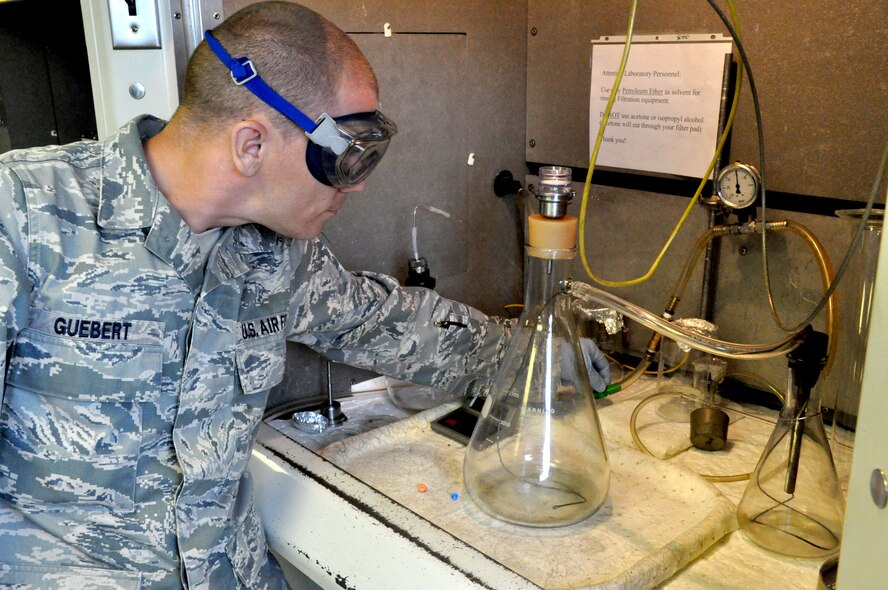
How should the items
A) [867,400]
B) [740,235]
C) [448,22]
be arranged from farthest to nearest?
[448,22]
[740,235]
[867,400]

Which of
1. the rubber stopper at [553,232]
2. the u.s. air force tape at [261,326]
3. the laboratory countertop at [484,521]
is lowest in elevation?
the laboratory countertop at [484,521]

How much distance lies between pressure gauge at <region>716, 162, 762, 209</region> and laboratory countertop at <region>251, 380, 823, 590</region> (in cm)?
38

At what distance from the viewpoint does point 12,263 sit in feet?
3.08

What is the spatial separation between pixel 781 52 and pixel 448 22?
1.94 ft

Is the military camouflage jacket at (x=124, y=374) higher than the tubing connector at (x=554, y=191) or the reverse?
the reverse

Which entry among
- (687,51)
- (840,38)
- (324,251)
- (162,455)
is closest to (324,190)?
(324,251)

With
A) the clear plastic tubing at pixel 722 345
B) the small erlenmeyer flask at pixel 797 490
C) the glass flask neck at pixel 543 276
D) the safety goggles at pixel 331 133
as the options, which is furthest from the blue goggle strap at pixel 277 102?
the small erlenmeyer flask at pixel 797 490

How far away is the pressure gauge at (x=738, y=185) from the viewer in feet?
4.25

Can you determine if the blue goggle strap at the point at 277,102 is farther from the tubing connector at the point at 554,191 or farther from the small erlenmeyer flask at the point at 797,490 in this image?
the small erlenmeyer flask at the point at 797,490

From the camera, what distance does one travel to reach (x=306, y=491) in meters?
1.18

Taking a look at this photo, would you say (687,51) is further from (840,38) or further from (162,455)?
(162,455)

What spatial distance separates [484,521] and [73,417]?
1.78ft

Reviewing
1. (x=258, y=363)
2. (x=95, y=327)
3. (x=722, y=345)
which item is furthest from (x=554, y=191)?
(x=95, y=327)

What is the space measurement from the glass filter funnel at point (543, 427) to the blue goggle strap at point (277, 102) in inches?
12.0
